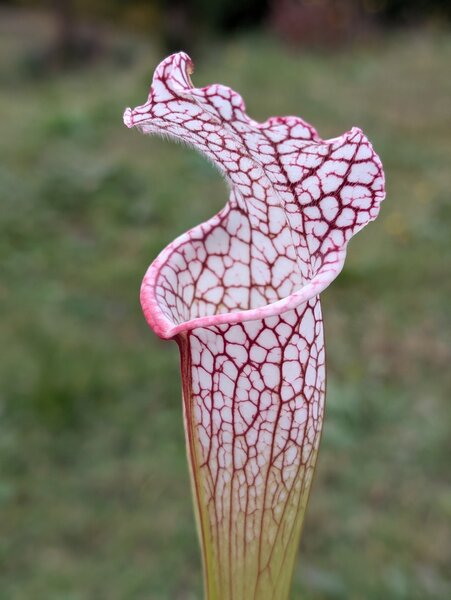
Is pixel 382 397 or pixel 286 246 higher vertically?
pixel 286 246

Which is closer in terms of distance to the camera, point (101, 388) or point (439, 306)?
point (101, 388)

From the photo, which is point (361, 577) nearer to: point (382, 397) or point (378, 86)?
point (382, 397)

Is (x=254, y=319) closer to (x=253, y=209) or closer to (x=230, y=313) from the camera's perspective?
(x=230, y=313)

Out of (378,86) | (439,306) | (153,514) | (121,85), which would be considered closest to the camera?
(153,514)

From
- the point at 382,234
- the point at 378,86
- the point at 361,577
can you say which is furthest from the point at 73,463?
the point at 378,86

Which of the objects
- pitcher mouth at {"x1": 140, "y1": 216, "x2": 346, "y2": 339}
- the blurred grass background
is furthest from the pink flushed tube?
the blurred grass background

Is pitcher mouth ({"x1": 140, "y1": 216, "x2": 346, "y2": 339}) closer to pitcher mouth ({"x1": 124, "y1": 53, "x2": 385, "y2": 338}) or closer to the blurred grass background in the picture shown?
pitcher mouth ({"x1": 124, "y1": 53, "x2": 385, "y2": 338})

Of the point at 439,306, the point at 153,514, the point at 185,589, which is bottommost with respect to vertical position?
the point at 185,589

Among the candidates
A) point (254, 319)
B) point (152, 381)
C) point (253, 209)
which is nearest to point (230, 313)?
point (254, 319)
